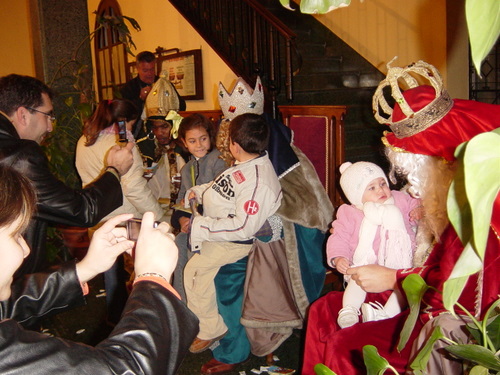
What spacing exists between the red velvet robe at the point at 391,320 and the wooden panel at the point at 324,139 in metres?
1.17

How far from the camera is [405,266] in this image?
6.73 feet

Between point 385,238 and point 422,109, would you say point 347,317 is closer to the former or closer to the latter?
point 385,238

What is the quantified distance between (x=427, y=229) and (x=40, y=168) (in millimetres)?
1560

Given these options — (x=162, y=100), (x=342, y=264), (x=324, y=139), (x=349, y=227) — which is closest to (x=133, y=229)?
(x=342, y=264)

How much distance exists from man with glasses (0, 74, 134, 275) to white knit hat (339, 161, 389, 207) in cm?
104

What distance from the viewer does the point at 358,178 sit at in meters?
2.20

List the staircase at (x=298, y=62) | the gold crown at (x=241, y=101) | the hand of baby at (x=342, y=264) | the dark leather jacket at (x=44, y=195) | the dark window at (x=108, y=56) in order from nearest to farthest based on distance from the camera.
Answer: the dark leather jacket at (x=44, y=195), the hand of baby at (x=342, y=264), the gold crown at (x=241, y=101), the staircase at (x=298, y=62), the dark window at (x=108, y=56)

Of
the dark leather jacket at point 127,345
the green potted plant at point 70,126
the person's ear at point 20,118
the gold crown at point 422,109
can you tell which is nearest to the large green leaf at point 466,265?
the dark leather jacket at point 127,345

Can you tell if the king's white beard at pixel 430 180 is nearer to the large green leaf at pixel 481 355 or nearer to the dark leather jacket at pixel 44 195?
the large green leaf at pixel 481 355

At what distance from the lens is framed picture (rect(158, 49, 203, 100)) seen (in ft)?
19.9

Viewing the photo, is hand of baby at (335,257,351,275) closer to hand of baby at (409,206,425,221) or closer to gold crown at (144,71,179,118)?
hand of baby at (409,206,425,221)

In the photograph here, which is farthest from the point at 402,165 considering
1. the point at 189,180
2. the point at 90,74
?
the point at 90,74

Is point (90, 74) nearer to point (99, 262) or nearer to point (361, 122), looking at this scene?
point (361, 122)

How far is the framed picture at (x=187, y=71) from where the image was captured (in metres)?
6.07
